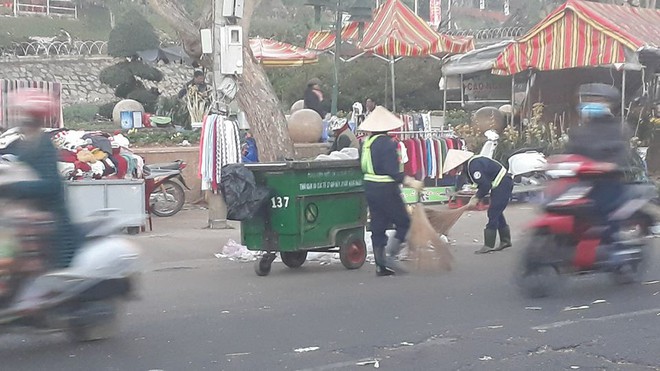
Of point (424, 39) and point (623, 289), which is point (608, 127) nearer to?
point (623, 289)

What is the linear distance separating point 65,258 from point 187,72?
40.4 meters

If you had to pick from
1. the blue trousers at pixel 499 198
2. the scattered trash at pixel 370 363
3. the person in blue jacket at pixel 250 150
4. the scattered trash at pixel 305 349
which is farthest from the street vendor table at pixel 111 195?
the scattered trash at pixel 370 363

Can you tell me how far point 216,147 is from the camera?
14.5 meters

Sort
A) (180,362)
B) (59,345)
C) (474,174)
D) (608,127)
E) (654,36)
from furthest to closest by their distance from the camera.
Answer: (654,36), (474,174), (608,127), (59,345), (180,362)

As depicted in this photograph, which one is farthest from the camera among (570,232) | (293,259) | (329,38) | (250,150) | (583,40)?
(329,38)

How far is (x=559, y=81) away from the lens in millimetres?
23141

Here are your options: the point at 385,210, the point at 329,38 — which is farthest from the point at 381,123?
the point at 329,38

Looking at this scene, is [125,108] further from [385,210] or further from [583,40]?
[385,210]

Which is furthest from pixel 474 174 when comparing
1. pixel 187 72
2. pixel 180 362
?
pixel 187 72

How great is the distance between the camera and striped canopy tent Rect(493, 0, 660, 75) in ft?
63.0

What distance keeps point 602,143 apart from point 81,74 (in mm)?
39967

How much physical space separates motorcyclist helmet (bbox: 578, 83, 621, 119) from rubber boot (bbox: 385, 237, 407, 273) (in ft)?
8.11

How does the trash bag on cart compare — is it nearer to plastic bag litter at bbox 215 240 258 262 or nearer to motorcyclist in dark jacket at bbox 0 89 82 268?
plastic bag litter at bbox 215 240 258 262

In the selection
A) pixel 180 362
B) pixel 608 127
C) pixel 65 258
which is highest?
pixel 608 127
